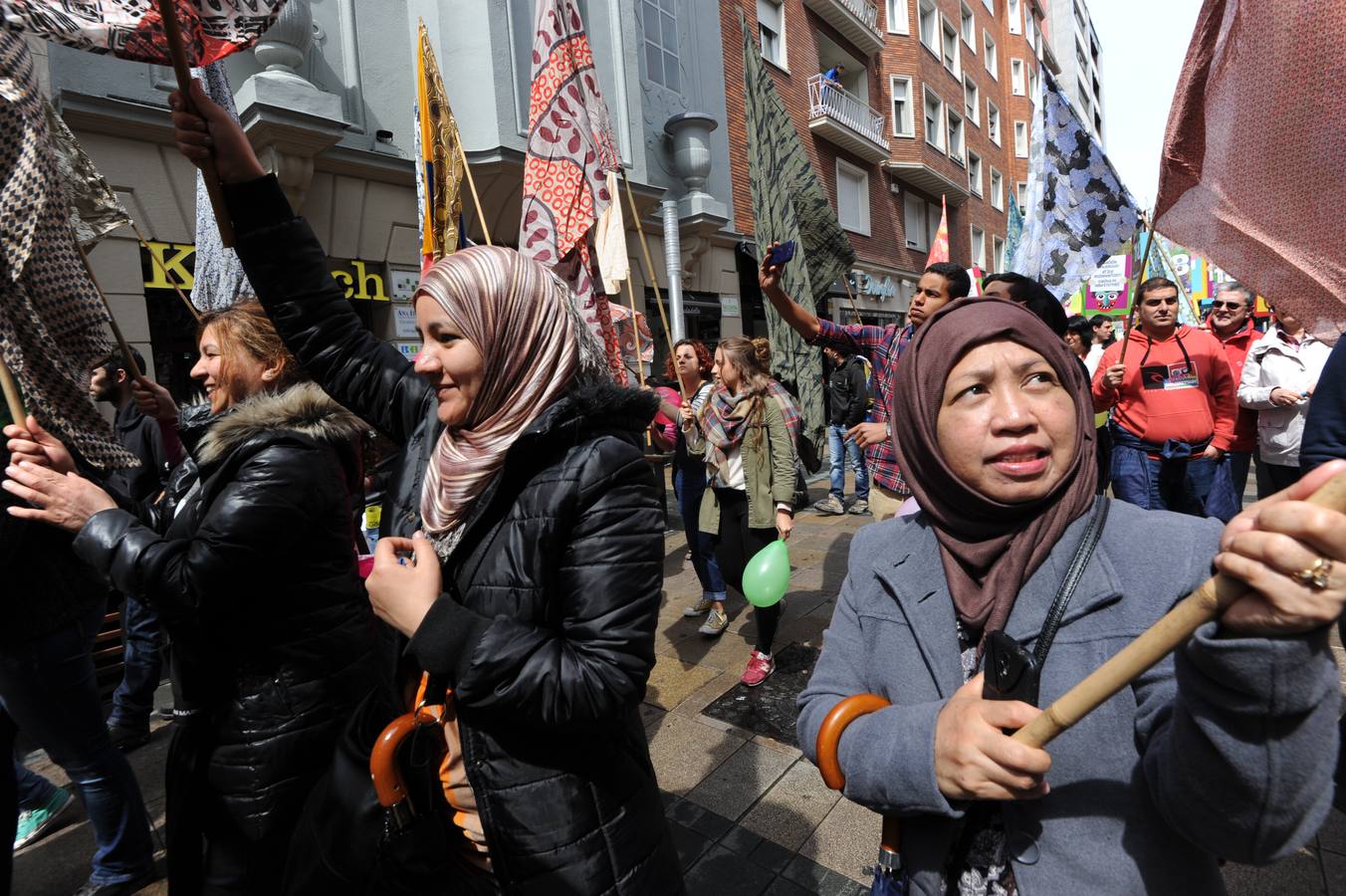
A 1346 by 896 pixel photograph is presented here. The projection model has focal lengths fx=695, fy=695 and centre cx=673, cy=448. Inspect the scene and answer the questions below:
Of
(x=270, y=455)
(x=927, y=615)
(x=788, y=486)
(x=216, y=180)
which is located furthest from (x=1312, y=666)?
(x=788, y=486)

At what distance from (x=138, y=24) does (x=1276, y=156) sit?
2499 mm

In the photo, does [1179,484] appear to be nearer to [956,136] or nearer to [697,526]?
[697,526]

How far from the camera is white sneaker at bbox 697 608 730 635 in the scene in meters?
4.50

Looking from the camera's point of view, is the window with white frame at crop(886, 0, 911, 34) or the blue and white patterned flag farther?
the window with white frame at crop(886, 0, 911, 34)

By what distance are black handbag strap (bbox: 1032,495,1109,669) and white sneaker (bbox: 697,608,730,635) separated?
11.7ft

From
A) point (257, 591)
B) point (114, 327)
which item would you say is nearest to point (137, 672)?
point (114, 327)

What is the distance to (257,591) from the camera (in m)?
1.76

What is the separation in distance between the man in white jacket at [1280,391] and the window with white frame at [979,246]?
2292cm

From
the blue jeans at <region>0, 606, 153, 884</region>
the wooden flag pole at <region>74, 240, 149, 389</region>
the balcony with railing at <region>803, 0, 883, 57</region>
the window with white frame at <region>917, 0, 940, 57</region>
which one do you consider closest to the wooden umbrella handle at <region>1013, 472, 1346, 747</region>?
the wooden flag pole at <region>74, 240, 149, 389</region>

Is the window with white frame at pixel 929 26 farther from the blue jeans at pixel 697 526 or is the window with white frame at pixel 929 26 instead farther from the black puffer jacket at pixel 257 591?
the black puffer jacket at pixel 257 591

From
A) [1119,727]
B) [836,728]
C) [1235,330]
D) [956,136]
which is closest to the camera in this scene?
[1119,727]

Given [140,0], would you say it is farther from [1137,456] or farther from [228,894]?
[1137,456]

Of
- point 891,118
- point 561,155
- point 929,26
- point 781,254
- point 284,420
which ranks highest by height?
point 929,26

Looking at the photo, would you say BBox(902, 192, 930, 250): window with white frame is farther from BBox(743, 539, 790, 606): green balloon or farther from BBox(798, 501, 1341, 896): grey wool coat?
BBox(798, 501, 1341, 896): grey wool coat
